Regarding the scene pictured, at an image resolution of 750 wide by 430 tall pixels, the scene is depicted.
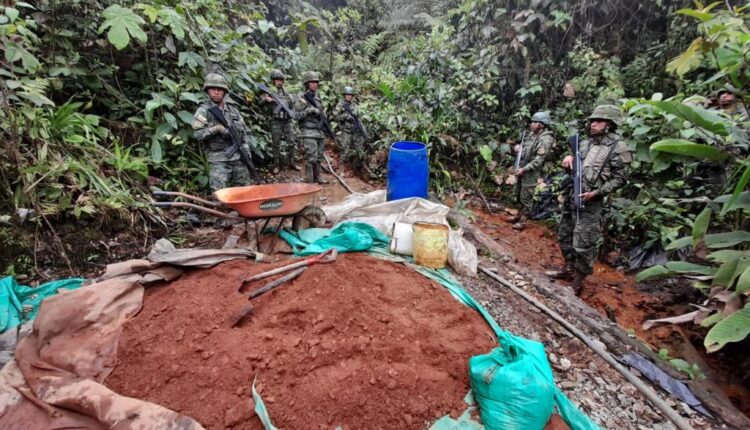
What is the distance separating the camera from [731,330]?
2268 mm

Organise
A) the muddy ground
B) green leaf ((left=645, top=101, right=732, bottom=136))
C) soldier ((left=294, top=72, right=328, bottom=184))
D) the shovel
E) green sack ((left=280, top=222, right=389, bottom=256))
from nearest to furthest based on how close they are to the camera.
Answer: the muddy ground
green leaf ((left=645, top=101, right=732, bottom=136))
the shovel
green sack ((left=280, top=222, right=389, bottom=256))
soldier ((left=294, top=72, right=328, bottom=184))

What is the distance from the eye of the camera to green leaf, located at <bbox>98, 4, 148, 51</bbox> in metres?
4.24

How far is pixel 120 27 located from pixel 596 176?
5640 mm

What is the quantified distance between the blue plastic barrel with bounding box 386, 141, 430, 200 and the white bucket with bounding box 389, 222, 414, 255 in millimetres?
1030

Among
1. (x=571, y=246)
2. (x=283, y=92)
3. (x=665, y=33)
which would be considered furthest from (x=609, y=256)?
(x=283, y=92)

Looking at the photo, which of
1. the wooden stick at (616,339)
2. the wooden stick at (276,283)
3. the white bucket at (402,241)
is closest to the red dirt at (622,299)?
the wooden stick at (616,339)

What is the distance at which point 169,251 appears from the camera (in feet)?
10.4

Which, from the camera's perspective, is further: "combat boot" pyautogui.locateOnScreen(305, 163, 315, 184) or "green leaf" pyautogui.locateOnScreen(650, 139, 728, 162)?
"combat boot" pyautogui.locateOnScreen(305, 163, 315, 184)

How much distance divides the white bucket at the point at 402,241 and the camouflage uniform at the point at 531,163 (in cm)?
296

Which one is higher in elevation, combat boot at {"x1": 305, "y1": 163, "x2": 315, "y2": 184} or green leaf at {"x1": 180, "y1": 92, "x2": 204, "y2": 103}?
green leaf at {"x1": 180, "y1": 92, "x2": 204, "y2": 103}

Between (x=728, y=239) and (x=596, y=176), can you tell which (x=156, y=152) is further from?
(x=728, y=239)

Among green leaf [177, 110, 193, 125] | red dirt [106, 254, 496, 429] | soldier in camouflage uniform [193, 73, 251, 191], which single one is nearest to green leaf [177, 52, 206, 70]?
green leaf [177, 110, 193, 125]

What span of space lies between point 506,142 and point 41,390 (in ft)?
24.3

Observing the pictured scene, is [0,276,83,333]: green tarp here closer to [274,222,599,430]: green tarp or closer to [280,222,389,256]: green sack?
[280,222,389,256]: green sack
